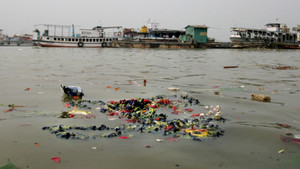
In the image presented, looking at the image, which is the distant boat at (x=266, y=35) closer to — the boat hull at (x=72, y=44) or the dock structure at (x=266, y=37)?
the dock structure at (x=266, y=37)

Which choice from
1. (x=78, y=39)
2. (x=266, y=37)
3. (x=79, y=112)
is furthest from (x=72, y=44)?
(x=79, y=112)

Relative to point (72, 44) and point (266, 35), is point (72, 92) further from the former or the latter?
point (266, 35)

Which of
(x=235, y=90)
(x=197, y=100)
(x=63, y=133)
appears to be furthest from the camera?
(x=235, y=90)

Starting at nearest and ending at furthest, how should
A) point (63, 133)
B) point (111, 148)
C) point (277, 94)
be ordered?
1. point (111, 148)
2. point (63, 133)
3. point (277, 94)

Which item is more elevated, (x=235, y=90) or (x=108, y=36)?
(x=108, y=36)

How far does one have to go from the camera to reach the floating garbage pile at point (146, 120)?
132 inches

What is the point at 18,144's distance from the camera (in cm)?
293

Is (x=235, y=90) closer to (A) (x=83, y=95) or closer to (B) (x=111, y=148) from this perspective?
(A) (x=83, y=95)

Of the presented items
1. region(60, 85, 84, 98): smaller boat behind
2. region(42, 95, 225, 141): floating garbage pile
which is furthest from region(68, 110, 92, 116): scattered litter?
region(60, 85, 84, 98): smaller boat behind

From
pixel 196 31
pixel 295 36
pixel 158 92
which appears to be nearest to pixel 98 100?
pixel 158 92

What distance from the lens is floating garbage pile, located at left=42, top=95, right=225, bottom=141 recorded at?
132 inches

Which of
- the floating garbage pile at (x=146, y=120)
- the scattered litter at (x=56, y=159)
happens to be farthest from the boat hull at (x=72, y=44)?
the scattered litter at (x=56, y=159)

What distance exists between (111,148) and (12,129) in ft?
4.93

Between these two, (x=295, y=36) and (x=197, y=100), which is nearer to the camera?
(x=197, y=100)
